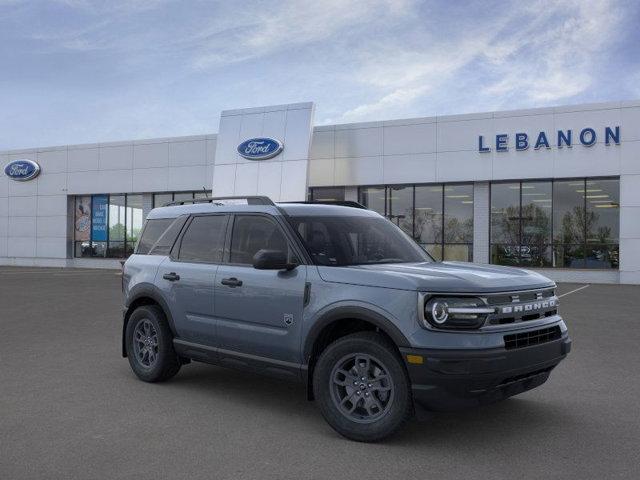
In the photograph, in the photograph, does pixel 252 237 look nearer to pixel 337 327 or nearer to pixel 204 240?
pixel 204 240

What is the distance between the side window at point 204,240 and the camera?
6.22m

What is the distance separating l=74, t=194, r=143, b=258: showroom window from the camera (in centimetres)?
3328

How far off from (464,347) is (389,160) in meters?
23.0

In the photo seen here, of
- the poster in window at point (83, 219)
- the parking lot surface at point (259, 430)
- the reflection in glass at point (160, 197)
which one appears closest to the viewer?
the parking lot surface at point (259, 430)

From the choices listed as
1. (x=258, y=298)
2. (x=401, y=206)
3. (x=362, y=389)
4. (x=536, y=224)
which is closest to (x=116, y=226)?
(x=401, y=206)

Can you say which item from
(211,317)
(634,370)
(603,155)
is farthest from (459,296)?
(603,155)

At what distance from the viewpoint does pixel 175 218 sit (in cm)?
691

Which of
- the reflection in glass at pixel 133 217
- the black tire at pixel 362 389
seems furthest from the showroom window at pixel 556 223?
the black tire at pixel 362 389

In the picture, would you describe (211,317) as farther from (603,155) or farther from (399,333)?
(603,155)

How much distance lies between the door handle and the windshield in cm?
71

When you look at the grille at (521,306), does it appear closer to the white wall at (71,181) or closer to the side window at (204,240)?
the side window at (204,240)

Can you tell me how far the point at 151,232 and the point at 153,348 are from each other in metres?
1.30

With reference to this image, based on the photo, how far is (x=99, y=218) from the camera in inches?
1335

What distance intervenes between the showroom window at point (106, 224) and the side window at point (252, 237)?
92.1ft
